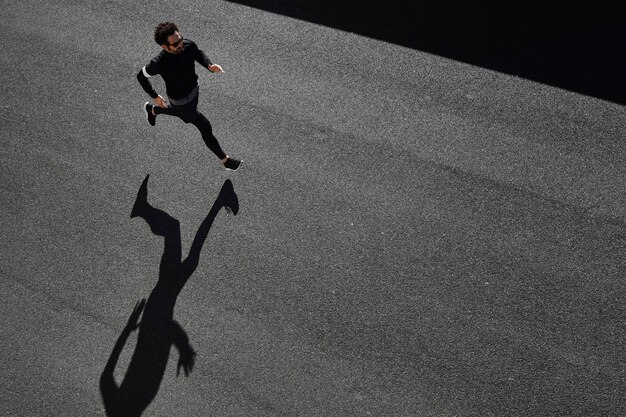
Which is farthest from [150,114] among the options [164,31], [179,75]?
[164,31]

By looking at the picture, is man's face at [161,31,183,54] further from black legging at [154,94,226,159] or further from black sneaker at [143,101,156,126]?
black sneaker at [143,101,156,126]

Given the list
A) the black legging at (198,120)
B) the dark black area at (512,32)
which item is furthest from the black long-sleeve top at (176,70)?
the dark black area at (512,32)

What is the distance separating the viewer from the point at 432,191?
6.79 meters

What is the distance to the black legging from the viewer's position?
660 centimetres

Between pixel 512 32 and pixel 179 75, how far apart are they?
480cm

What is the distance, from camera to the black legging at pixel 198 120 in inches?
260

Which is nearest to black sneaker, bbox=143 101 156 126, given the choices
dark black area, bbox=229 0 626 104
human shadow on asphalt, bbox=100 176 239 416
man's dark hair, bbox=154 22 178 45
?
human shadow on asphalt, bbox=100 176 239 416

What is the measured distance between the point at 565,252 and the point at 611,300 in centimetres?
66

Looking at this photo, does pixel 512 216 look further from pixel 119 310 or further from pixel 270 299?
pixel 119 310

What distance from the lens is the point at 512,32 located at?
26.7 ft

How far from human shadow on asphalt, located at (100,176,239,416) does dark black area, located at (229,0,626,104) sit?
3.55 metres

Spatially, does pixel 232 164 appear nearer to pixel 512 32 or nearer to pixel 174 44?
pixel 174 44

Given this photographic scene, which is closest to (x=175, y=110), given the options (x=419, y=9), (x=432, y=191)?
(x=432, y=191)

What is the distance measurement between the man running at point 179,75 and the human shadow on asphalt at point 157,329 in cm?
80
